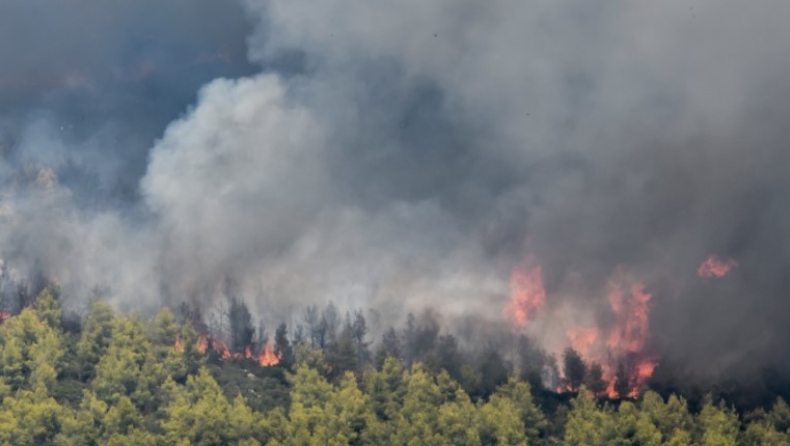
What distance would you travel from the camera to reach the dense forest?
14388 cm

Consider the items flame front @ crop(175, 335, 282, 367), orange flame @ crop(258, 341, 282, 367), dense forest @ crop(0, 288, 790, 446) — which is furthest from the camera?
flame front @ crop(175, 335, 282, 367)

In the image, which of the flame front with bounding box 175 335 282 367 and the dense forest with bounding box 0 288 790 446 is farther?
the flame front with bounding box 175 335 282 367

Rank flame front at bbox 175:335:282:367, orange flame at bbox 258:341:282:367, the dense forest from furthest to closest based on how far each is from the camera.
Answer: flame front at bbox 175:335:282:367
orange flame at bbox 258:341:282:367
the dense forest

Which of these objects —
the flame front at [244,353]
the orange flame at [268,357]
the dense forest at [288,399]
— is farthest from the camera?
the flame front at [244,353]

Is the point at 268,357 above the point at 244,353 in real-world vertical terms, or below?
below

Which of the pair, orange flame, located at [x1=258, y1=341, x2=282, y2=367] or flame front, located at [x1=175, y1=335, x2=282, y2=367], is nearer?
orange flame, located at [x1=258, y1=341, x2=282, y2=367]

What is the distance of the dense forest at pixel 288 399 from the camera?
14388cm

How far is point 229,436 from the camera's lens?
14375cm

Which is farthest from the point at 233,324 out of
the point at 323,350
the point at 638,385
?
the point at 638,385

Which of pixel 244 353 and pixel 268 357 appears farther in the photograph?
pixel 244 353

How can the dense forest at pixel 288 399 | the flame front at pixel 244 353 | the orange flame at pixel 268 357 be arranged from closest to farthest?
the dense forest at pixel 288 399 → the orange flame at pixel 268 357 → the flame front at pixel 244 353

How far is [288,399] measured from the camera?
508 ft

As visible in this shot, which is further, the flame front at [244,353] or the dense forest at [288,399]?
the flame front at [244,353]

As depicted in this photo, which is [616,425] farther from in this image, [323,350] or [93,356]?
[93,356]
